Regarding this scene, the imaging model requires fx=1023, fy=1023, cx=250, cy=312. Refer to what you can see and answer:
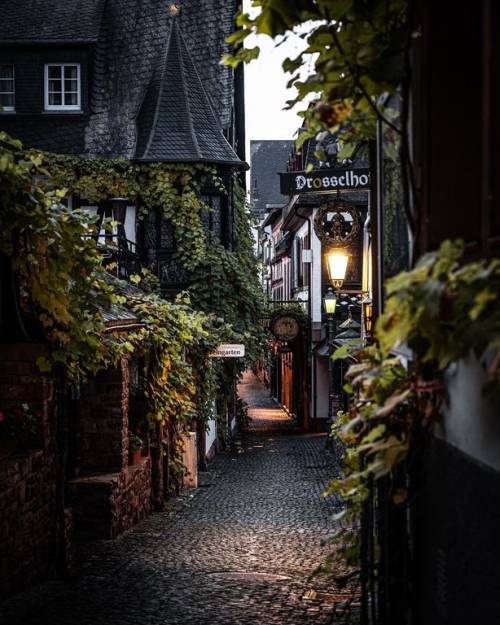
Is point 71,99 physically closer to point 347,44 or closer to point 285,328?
point 285,328

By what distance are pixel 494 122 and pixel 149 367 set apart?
36.6 ft

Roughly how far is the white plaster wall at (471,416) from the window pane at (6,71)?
20910 millimetres

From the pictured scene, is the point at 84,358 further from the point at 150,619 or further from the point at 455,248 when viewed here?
the point at 455,248

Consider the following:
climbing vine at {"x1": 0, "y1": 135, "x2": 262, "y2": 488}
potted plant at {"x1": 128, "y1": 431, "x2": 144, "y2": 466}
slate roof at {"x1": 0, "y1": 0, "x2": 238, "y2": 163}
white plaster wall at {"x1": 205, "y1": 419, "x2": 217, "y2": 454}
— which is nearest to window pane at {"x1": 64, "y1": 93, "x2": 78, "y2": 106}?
slate roof at {"x1": 0, "y1": 0, "x2": 238, "y2": 163}

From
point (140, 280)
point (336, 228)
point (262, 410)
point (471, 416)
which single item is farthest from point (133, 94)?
point (262, 410)

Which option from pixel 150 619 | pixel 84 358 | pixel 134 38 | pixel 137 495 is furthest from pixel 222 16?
pixel 150 619

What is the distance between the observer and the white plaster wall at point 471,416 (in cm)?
390

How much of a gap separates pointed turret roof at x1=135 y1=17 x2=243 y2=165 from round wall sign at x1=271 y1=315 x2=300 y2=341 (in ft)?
32.0

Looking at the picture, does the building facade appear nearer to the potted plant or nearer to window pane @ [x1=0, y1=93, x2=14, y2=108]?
window pane @ [x1=0, y1=93, x2=14, y2=108]


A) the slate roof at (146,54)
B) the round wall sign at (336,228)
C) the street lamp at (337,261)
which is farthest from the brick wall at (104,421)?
the slate roof at (146,54)

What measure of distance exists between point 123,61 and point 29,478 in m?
17.7

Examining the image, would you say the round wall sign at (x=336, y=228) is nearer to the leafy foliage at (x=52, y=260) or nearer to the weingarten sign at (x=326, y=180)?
the weingarten sign at (x=326, y=180)

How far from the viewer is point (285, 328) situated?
32.8m

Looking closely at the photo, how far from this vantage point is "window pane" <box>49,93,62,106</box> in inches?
946
